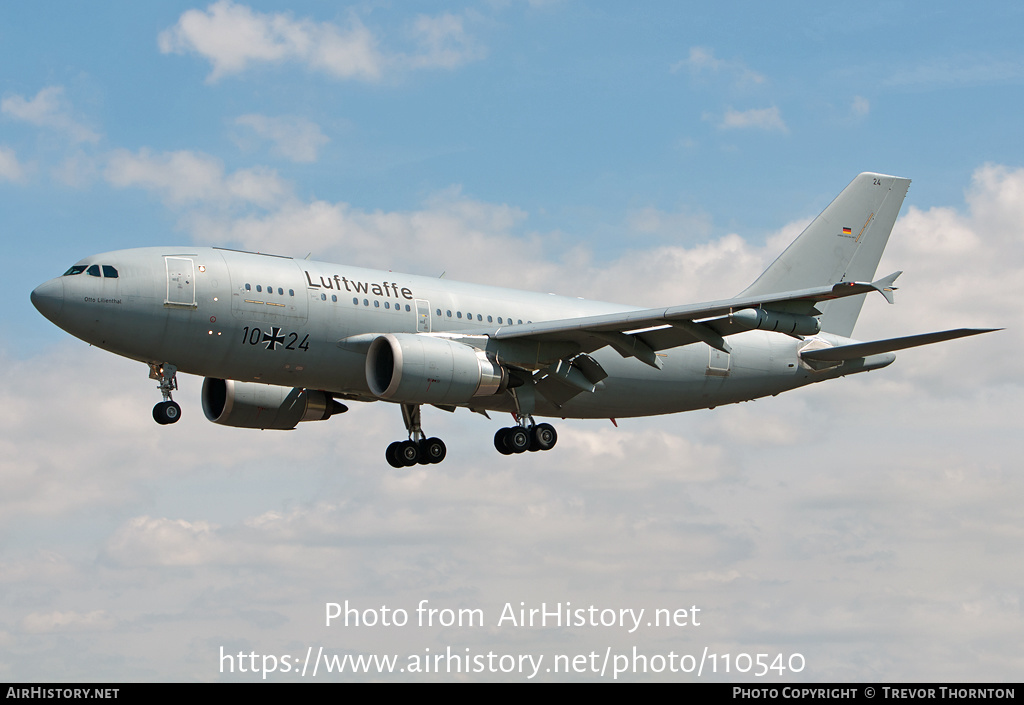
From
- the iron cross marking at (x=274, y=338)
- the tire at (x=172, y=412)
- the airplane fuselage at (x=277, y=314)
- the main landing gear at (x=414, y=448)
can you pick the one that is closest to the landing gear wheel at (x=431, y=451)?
the main landing gear at (x=414, y=448)

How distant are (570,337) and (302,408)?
30.1ft

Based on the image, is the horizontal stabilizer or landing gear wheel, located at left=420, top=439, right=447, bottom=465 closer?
the horizontal stabilizer

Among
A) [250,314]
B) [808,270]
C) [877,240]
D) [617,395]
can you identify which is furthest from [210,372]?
[877,240]

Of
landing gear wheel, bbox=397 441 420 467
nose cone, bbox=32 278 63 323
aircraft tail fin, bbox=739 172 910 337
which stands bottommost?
nose cone, bbox=32 278 63 323

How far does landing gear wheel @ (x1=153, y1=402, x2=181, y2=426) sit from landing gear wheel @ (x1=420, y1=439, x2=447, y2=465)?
8.83 m

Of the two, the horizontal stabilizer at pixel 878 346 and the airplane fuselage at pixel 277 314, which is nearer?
the airplane fuselage at pixel 277 314

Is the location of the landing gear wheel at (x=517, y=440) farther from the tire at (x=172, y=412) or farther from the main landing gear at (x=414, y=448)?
the tire at (x=172, y=412)

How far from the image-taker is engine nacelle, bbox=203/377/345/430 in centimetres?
3541

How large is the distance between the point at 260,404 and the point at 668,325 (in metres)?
12.6

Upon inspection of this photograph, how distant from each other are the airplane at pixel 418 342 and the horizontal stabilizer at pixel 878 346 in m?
0.07

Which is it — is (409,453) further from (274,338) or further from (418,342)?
(274,338)

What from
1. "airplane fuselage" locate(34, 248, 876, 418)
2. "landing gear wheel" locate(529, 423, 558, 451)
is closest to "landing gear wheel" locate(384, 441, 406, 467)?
"airplane fuselage" locate(34, 248, 876, 418)

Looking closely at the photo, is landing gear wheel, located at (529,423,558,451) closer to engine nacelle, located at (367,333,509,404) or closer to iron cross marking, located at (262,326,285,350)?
engine nacelle, located at (367,333,509,404)

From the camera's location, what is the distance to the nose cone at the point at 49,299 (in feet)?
93.2
